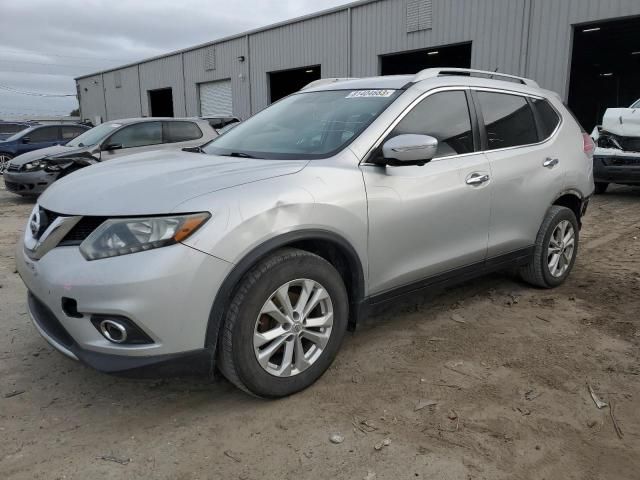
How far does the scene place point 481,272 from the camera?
3816 millimetres

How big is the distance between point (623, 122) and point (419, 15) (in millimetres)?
7678

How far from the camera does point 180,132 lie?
1014 centimetres

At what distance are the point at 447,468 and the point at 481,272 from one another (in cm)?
182

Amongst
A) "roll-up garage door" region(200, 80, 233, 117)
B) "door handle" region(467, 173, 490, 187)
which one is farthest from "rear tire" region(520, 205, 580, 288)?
"roll-up garage door" region(200, 80, 233, 117)

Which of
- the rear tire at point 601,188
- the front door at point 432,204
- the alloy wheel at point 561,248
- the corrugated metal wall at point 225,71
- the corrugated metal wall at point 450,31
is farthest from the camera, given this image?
the corrugated metal wall at point 225,71

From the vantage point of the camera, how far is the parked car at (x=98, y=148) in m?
9.30

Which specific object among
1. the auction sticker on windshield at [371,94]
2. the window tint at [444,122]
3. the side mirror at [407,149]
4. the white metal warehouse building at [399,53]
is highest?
the white metal warehouse building at [399,53]

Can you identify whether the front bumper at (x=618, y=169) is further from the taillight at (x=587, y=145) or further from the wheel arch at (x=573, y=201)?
the wheel arch at (x=573, y=201)

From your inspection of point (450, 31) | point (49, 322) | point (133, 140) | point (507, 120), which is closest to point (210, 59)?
point (450, 31)

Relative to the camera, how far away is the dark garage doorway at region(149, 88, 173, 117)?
98.7ft

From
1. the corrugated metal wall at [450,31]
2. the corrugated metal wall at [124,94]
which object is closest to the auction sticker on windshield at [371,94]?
the corrugated metal wall at [450,31]

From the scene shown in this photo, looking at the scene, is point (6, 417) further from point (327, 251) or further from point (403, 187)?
point (403, 187)

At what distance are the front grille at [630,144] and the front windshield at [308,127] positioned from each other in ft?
24.8

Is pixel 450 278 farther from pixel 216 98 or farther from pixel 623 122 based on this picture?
pixel 216 98
